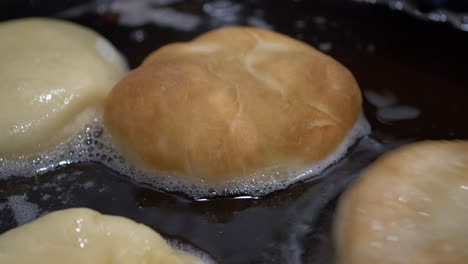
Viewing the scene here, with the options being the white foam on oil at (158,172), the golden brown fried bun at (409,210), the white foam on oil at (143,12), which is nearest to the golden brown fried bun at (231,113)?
the white foam on oil at (158,172)

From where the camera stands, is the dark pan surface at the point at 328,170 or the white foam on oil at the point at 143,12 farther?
the white foam on oil at the point at 143,12

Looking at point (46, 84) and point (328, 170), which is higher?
point (46, 84)

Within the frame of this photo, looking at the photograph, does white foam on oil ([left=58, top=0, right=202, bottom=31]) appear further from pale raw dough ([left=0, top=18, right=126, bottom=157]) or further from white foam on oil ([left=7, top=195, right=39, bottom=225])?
white foam on oil ([left=7, top=195, right=39, bottom=225])

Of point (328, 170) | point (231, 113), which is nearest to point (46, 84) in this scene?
point (231, 113)

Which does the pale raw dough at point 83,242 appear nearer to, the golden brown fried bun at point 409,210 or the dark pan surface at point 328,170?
the dark pan surface at point 328,170

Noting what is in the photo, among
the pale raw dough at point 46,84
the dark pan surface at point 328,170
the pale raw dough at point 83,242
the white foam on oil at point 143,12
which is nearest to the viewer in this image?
the pale raw dough at point 83,242

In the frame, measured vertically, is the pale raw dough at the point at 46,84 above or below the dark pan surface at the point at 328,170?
above

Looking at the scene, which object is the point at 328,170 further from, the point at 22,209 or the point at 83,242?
the point at 22,209
